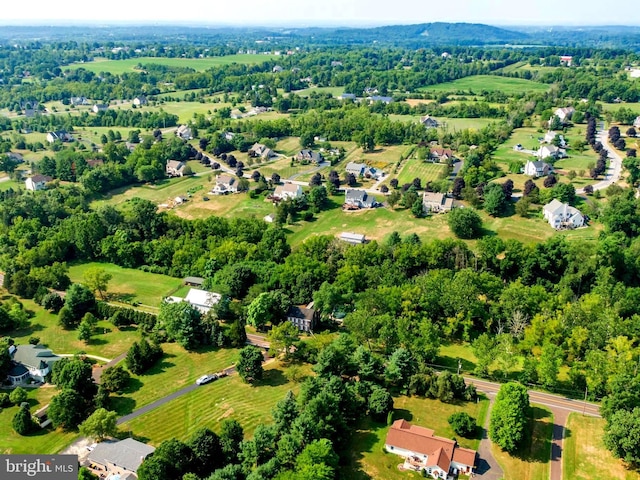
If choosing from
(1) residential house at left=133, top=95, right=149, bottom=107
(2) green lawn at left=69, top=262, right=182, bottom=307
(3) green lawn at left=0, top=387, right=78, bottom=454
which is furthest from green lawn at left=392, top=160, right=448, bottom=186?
(1) residential house at left=133, top=95, right=149, bottom=107

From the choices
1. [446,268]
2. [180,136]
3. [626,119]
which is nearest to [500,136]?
[626,119]

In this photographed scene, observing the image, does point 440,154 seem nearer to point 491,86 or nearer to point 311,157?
point 311,157

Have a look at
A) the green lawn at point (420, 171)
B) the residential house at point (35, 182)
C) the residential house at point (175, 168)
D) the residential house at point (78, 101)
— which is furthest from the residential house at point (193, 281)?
the residential house at point (78, 101)

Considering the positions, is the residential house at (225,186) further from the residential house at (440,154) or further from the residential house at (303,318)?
the residential house at (303,318)

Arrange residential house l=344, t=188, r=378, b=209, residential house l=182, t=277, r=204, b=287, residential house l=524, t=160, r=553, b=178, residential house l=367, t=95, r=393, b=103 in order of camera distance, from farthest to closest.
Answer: residential house l=367, t=95, r=393, b=103, residential house l=524, t=160, r=553, b=178, residential house l=344, t=188, r=378, b=209, residential house l=182, t=277, r=204, b=287

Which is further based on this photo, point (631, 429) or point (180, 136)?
point (180, 136)

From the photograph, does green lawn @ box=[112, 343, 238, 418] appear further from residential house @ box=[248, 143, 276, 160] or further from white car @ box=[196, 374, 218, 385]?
residential house @ box=[248, 143, 276, 160]

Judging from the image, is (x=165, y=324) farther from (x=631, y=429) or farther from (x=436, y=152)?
(x=436, y=152)
